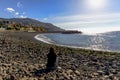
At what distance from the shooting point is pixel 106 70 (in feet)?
48.2

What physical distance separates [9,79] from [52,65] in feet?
11.2

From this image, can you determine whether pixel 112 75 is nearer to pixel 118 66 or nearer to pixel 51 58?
pixel 118 66

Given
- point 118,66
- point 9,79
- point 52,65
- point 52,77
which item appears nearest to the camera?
point 9,79

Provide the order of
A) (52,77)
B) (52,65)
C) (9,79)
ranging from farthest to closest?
1. (52,65)
2. (52,77)
3. (9,79)

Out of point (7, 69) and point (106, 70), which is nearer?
point (7, 69)

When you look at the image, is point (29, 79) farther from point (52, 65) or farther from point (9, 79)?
point (52, 65)

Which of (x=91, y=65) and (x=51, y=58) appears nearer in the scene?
(x=51, y=58)

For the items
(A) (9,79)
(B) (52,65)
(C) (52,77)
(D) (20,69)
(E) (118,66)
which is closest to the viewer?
(A) (9,79)

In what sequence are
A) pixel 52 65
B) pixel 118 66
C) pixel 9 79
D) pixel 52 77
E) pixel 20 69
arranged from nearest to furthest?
1. pixel 9 79
2. pixel 52 77
3. pixel 20 69
4. pixel 52 65
5. pixel 118 66

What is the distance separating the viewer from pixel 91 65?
54.0ft

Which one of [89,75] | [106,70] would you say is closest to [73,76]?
[89,75]

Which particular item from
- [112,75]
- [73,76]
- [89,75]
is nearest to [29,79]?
[73,76]

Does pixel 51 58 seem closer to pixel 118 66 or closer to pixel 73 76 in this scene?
pixel 73 76

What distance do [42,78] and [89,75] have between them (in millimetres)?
2802
